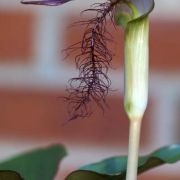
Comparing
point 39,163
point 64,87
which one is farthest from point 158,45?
point 39,163

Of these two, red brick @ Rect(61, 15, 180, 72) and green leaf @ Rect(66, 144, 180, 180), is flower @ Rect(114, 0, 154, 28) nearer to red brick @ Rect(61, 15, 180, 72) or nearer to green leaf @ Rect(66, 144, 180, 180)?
green leaf @ Rect(66, 144, 180, 180)

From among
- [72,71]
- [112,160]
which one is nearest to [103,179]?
[112,160]

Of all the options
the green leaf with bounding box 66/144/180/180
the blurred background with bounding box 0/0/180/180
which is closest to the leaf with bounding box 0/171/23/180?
the green leaf with bounding box 66/144/180/180

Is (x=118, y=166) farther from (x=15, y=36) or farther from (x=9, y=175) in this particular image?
(x=15, y=36)

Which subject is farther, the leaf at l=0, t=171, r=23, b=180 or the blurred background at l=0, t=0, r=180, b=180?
the blurred background at l=0, t=0, r=180, b=180

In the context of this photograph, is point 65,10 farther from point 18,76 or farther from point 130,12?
point 130,12

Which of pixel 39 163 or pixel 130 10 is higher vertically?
pixel 130 10
